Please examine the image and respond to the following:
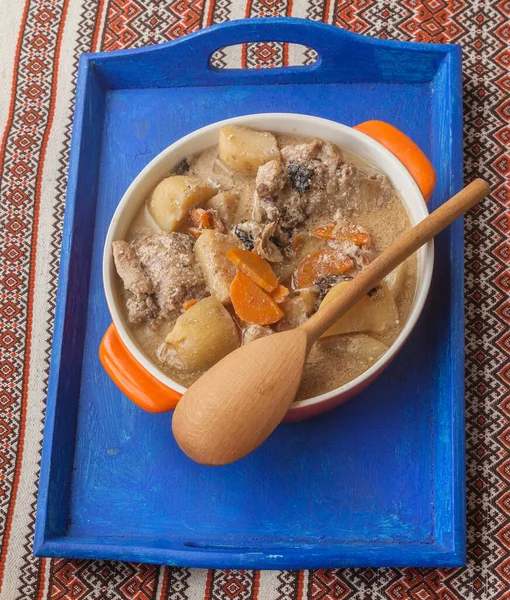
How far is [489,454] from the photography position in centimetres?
176

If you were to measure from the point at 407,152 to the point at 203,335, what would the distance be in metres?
0.59

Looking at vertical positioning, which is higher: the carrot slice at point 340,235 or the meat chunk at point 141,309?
the carrot slice at point 340,235

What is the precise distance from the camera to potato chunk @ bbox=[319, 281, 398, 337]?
4.90ft

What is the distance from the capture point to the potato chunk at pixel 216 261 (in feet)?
5.03

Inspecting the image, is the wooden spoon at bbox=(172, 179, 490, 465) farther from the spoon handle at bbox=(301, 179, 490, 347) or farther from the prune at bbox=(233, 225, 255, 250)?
the prune at bbox=(233, 225, 255, 250)

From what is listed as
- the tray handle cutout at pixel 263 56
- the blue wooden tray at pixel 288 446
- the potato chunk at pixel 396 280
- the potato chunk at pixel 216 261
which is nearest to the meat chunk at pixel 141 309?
the potato chunk at pixel 216 261

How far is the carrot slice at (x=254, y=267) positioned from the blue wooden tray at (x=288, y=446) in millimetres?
343

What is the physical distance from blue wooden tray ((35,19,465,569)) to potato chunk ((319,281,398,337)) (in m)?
0.20

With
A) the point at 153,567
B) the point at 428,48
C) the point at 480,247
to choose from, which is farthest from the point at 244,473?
the point at 428,48

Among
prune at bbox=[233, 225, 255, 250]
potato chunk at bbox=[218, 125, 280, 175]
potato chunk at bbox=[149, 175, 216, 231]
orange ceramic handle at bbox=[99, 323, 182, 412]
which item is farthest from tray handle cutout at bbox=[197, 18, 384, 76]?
orange ceramic handle at bbox=[99, 323, 182, 412]

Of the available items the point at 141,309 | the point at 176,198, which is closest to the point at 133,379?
the point at 141,309

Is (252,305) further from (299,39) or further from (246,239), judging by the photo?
(299,39)

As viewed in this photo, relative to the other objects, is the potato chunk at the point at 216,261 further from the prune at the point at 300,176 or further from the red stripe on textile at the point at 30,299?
the red stripe on textile at the point at 30,299

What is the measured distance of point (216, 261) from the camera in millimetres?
1535
